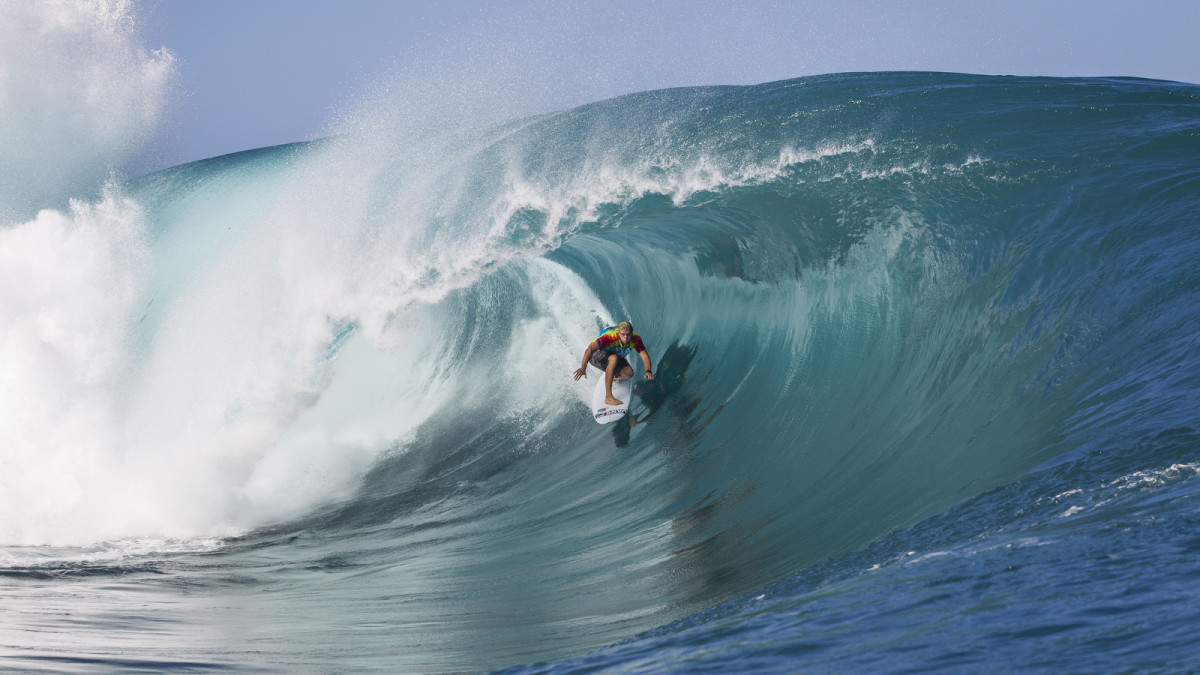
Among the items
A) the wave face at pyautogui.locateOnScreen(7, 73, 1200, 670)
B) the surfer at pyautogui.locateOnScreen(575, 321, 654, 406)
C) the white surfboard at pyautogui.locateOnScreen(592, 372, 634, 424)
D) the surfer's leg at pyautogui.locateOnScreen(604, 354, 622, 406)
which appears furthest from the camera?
the white surfboard at pyautogui.locateOnScreen(592, 372, 634, 424)

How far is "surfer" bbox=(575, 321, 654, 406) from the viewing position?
8328 millimetres

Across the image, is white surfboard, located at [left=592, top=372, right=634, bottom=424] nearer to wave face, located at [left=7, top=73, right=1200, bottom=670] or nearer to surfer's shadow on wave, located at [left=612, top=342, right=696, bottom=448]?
surfer's shadow on wave, located at [left=612, top=342, right=696, bottom=448]

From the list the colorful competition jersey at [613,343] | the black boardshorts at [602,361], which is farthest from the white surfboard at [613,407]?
the colorful competition jersey at [613,343]

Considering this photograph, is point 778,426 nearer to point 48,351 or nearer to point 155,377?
point 155,377

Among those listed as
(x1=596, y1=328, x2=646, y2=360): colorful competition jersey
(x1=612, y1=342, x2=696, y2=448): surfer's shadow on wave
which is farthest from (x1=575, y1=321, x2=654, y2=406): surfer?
(x1=612, y1=342, x2=696, y2=448): surfer's shadow on wave

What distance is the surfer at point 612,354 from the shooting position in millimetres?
8328

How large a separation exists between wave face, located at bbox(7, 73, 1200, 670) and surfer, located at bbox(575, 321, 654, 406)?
436 millimetres

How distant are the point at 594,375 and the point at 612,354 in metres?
0.85

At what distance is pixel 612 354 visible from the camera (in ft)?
28.1

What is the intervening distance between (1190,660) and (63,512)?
8.18 m

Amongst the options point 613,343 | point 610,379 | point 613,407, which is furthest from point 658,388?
point 613,343

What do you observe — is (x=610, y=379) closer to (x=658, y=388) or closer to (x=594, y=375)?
(x=658, y=388)

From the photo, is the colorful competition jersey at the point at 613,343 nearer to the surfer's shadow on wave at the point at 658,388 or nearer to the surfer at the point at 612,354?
the surfer at the point at 612,354

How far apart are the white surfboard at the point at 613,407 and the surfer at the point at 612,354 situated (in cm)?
5
